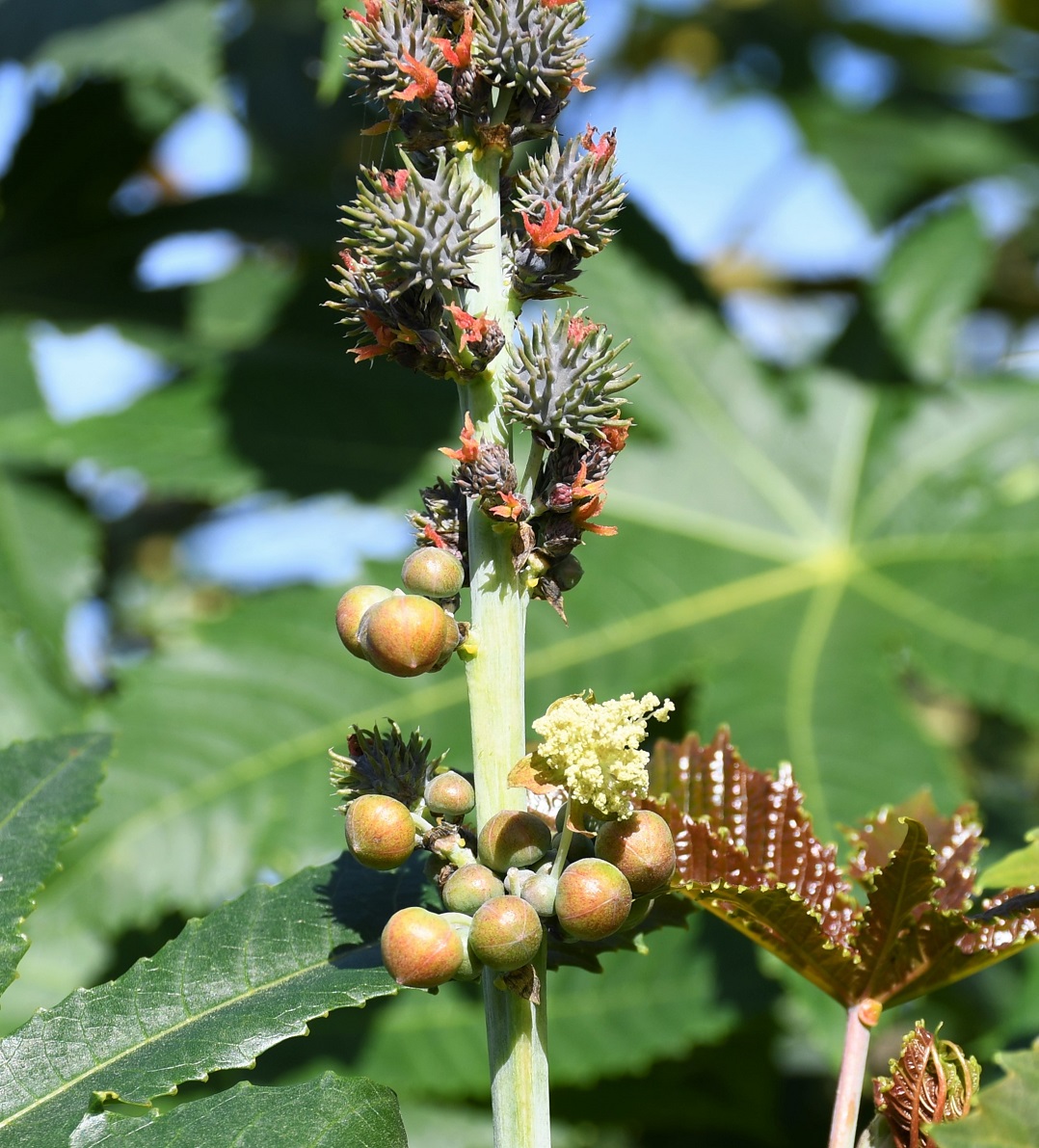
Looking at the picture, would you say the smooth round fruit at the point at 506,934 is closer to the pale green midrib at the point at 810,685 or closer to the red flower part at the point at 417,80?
the red flower part at the point at 417,80

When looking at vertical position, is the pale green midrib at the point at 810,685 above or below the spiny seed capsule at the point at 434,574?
above

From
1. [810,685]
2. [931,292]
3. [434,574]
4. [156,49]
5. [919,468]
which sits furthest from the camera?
[931,292]

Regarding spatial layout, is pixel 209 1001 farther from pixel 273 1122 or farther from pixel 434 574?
pixel 434 574

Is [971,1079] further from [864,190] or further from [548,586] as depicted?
[864,190]

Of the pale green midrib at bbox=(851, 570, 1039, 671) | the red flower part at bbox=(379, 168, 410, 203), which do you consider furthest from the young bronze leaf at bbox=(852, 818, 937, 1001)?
the pale green midrib at bbox=(851, 570, 1039, 671)

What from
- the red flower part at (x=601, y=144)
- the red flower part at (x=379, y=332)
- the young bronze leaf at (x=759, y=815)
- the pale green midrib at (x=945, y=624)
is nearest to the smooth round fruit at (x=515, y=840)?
the young bronze leaf at (x=759, y=815)

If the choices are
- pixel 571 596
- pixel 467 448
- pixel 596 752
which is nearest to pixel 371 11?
pixel 467 448
